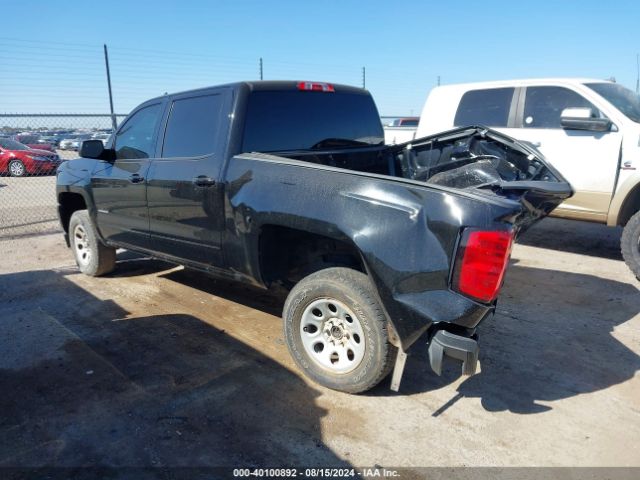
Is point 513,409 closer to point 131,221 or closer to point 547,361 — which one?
point 547,361

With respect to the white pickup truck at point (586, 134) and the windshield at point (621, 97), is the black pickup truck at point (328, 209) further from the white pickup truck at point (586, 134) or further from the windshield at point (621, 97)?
the windshield at point (621, 97)

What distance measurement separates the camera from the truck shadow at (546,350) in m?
3.35

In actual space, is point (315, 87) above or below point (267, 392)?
above

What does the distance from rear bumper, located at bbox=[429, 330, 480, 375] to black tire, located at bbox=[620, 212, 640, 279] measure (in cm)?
390

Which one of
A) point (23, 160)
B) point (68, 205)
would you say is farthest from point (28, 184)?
point (68, 205)

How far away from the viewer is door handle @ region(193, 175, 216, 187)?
3.79m

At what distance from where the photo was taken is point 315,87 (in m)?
4.30

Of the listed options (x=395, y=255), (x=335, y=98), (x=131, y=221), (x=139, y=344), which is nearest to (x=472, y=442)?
(x=395, y=255)

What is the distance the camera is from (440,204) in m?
2.71

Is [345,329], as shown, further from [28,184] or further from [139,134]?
[28,184]

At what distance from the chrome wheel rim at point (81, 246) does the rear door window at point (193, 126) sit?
209 centimetres

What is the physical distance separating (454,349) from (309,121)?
2.29m

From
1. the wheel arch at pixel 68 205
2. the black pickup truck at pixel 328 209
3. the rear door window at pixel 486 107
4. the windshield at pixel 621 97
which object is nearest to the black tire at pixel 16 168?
the wheel arch at pixel 68 205

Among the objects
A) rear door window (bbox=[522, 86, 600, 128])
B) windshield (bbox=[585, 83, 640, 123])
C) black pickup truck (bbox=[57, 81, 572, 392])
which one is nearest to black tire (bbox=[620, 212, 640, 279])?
windshield (bbox=[585, 83, 640, 123])
